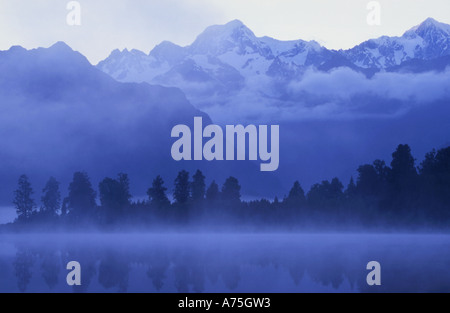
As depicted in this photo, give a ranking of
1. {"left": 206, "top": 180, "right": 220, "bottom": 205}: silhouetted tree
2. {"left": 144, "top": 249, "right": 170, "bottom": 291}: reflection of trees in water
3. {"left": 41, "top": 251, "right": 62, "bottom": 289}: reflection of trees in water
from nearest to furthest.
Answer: {"left": 144, "top": 249, "right": 170, "bottom": 291}: reflection of trees in water → {"left": 41, "top": 251, "right": 62, "bottom": 289}: reflection of trees in water → {"left": 206, "top": 180, "right": 220, "bottom": 205}: silhouetted tree

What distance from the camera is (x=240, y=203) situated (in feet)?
534

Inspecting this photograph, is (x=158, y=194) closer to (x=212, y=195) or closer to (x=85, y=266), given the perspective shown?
(x=212, y=195)

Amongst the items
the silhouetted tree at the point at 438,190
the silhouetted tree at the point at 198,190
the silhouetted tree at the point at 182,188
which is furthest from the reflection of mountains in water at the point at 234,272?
the silhouetted tree at the point at 198,190

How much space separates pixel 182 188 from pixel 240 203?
49.2 feet

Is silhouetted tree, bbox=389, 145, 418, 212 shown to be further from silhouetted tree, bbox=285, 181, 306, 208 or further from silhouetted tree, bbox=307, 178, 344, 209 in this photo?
silhouetted tree, bbox=285, 181, 306, 208

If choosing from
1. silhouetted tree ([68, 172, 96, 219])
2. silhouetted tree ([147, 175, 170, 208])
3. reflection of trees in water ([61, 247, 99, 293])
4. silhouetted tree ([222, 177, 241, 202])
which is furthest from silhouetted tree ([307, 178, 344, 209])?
reflection of trees in water ([61, 247, 99, 293])

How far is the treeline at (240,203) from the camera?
14575 centimetres

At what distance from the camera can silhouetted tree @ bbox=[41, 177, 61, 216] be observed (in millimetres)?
167750

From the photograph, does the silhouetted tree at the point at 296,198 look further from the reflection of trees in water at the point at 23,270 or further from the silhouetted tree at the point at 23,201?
the reflection of trees in water at the point at 23,270

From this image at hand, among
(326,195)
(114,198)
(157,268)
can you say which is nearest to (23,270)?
(157,268)

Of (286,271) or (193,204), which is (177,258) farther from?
(193,204)
